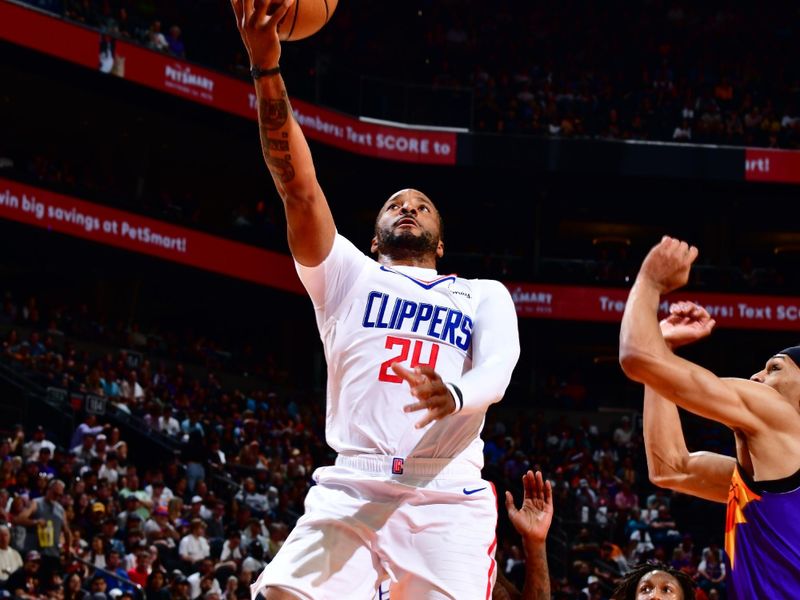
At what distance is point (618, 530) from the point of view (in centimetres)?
1989

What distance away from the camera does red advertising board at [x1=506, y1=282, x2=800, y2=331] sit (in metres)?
28.7

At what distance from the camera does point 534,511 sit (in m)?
5.16

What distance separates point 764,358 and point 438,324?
98.6 feet

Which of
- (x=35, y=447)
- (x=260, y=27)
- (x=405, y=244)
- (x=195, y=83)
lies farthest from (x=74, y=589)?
(x=195, y=83)

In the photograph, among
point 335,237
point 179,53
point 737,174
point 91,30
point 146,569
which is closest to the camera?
point 335,237

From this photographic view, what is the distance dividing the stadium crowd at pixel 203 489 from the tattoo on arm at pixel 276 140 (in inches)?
334

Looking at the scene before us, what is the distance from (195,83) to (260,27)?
21.7m

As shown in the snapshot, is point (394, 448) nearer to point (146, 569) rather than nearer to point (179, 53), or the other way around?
point (146, 569)

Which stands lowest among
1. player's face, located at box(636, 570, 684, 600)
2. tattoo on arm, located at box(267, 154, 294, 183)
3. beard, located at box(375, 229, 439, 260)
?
player's face, located at box(636, 570, 684, 600)

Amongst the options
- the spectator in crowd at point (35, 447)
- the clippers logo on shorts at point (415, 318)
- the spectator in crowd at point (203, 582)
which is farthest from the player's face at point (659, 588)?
the spectator in crowd at point (35, 447)

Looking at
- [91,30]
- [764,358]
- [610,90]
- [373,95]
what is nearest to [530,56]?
[610,90]

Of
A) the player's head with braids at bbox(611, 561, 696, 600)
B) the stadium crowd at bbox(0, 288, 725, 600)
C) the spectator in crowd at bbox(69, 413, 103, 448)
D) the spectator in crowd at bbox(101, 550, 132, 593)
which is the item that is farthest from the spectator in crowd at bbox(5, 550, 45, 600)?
the player's head with braids at bbox(611, 561, 696, 600)

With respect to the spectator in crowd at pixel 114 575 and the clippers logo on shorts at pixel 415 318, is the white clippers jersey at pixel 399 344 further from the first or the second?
the spectator in crowd at pixel 114 575

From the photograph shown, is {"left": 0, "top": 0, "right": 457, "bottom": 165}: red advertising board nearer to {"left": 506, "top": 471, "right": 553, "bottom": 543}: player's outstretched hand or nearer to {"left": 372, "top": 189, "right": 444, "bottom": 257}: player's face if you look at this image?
{"left": 372, "top": 189, "right": 444, "bottom": 257}: player's face
